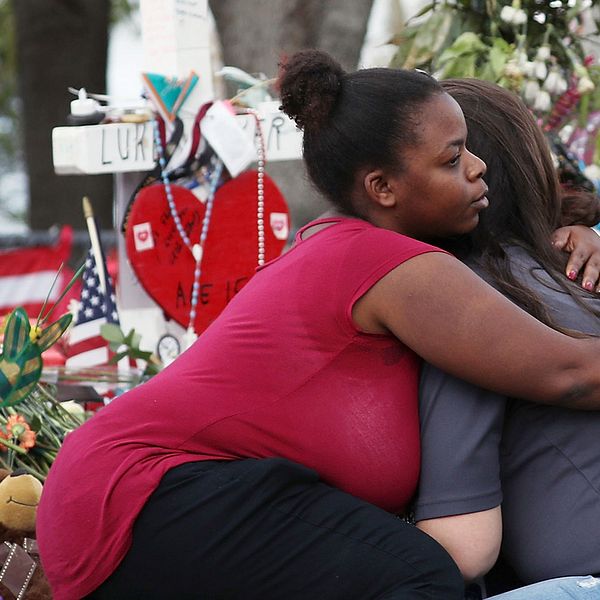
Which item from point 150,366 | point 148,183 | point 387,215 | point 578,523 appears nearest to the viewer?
point 578,523

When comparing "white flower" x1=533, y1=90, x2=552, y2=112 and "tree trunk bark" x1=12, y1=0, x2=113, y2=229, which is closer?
"white flower" x1=533, y1=90, x2=552, y2=112

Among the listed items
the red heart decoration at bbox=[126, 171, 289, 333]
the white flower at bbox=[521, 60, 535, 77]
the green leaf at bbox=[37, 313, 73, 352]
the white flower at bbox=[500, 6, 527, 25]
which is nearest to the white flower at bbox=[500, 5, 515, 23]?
the white flower at bbox=[500, 6, 527, 25]

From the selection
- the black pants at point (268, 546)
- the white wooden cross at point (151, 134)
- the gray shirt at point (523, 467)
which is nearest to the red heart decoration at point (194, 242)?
the white wooden cross at point (151, 134)

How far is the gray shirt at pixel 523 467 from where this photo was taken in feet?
6.32

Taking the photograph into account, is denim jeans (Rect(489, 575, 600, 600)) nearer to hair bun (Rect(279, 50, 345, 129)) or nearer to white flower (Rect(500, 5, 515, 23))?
hair bun (Rect(279, 50, 345, 129))

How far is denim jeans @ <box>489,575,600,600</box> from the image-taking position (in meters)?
1.85

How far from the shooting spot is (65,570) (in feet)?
6.10

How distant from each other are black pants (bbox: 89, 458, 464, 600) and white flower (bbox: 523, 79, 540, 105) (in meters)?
2.46

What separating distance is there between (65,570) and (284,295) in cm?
56

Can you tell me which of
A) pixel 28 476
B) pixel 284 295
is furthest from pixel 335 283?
pixel 28 476

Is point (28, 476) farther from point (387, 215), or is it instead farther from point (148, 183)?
point (148, 183)

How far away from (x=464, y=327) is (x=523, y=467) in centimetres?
31

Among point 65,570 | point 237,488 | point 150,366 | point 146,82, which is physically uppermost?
point 146,82

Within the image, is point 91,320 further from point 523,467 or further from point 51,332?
point 523,467
